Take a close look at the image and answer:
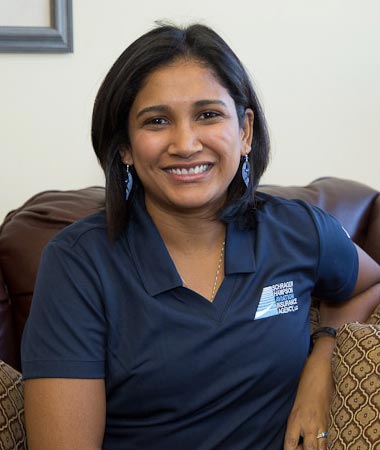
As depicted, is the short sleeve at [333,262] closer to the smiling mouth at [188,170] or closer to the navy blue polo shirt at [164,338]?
the navy blue polo shirt at [164,338]

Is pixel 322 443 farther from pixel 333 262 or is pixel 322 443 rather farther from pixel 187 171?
pixel 187 171

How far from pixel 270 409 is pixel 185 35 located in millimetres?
738

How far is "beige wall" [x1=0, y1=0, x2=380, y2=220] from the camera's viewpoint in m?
2.07

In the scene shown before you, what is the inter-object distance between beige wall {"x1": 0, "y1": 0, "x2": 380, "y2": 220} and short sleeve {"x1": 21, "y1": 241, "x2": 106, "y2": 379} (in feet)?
2.50

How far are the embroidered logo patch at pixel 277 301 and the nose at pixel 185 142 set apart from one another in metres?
0.31

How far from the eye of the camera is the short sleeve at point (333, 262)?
160 centimetres

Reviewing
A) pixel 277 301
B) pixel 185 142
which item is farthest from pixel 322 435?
pixel 185 142

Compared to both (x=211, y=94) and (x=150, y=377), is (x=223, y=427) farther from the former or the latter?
(x=211, y=94)

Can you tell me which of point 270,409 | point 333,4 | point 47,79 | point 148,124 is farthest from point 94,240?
point 333,4

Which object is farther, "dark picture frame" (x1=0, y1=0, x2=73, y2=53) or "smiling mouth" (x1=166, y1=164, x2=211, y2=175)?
"dark picture frame" (x1=0, y1=0, x2=73, y2=53)

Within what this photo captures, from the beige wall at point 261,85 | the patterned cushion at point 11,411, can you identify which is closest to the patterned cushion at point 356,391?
the patterned cushion at point 11,411

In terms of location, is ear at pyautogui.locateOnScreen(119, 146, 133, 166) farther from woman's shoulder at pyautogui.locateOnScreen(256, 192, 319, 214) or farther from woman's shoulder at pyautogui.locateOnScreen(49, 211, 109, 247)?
woman's shoulder at pyautogui.locateOnScreen(256, 192, 319, 214)

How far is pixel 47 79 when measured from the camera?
6.78 ft

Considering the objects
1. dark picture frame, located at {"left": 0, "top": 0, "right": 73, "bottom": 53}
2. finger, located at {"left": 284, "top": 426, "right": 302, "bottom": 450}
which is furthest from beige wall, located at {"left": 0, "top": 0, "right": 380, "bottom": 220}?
finger, located at {"left": 284, "top": 426, "right": 302, "bottom": 450}
